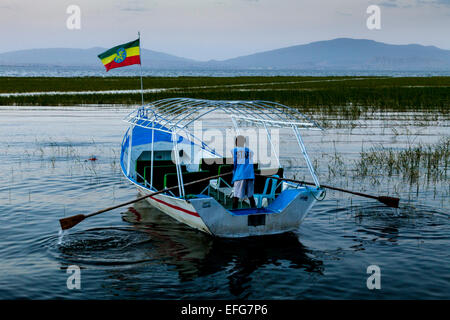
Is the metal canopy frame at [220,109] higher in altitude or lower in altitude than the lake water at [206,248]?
higher

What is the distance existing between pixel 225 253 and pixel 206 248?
19.8 inches

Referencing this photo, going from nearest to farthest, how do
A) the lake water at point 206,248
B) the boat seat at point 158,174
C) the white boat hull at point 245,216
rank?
the lake water at point 206,248 < the white boat hull at point 245,216 < the boat seat at point 158,174

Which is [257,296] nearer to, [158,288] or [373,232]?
[158,288]

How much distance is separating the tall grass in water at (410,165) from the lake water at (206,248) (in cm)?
54

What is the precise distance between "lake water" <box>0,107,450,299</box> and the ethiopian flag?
3.75 metres

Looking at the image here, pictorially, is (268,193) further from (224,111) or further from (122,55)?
(122,55)

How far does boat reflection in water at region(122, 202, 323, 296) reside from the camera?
8.92m

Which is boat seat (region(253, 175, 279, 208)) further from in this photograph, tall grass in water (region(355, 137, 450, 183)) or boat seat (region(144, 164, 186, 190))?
tall grass in water (region(355, 137, 450, 183))

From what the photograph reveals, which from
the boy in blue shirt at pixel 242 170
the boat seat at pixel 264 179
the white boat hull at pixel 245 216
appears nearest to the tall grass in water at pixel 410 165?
the boat seat at pixel 264 179

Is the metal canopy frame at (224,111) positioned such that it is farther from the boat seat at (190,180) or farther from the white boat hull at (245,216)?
the white boat hull at (245,216)

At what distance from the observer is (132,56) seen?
580 inches

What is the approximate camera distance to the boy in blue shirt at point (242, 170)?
10625mm

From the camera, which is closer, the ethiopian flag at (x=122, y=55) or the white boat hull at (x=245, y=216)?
the white boat hull at (x=245, y=216)
